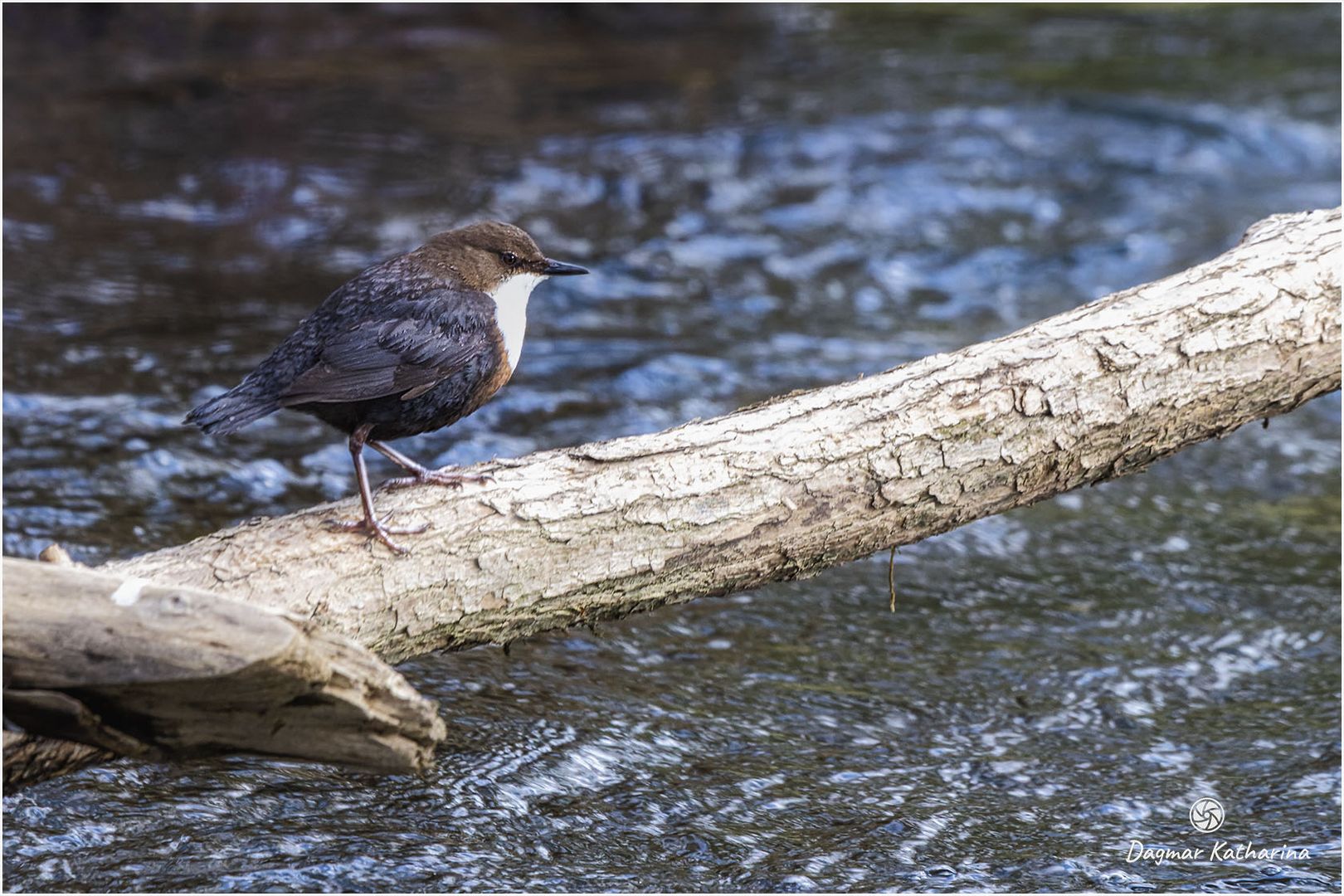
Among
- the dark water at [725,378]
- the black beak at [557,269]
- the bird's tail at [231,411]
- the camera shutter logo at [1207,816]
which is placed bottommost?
the camera shutter logo at [1207,816]

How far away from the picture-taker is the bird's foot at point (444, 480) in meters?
3.05

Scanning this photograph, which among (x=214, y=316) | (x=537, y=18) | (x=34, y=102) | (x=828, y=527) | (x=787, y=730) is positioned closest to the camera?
(x=828, y=527)

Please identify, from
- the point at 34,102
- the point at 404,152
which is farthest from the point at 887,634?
the point at 34,102

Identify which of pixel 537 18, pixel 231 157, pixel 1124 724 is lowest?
pixel 1124 724

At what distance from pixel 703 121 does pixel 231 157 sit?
11.9 feet

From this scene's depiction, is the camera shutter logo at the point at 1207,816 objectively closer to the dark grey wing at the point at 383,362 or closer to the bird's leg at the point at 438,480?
the bird's leg at the point at 438,480

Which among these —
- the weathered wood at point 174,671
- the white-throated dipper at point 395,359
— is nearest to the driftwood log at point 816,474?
the white-throated dipper at point 395,359

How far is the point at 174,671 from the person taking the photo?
218 centimetres

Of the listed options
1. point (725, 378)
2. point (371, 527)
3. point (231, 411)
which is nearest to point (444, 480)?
point (371, 527)

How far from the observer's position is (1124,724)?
422cm

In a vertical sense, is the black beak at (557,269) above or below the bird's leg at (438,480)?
above

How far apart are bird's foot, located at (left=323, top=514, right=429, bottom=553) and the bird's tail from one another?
0.33 meters

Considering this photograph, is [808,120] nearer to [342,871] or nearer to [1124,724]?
[1124,724]

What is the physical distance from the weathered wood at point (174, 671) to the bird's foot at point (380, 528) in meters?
0.57
